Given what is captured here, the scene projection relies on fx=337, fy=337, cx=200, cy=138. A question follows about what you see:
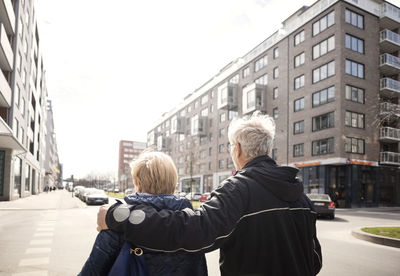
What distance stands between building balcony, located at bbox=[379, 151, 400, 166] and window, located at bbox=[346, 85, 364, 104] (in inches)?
219

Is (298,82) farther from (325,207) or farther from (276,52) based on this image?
(325,207)

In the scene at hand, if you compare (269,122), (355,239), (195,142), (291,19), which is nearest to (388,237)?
(355,239)

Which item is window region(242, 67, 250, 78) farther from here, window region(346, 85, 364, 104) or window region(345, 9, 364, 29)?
window region(346, 85, 364, 104)

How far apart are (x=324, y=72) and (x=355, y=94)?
3.47m

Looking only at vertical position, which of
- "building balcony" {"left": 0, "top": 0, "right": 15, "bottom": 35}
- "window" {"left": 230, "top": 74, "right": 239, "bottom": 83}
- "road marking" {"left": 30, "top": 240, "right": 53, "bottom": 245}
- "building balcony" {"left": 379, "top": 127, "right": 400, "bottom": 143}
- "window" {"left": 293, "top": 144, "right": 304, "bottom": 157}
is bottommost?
"road marking" {"left": 30, "top": 240, "right": 53, "bottom": 245}

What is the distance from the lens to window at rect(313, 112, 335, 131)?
3045 cm

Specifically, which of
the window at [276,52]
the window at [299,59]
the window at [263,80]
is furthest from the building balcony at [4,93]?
the window at [276,52]

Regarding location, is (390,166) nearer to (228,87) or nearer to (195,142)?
(228,87)

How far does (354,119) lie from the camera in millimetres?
30562

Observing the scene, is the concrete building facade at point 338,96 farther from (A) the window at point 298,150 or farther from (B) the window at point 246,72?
(B) the window at point 246,72

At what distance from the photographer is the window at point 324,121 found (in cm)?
3045

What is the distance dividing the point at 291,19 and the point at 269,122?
3975 cm

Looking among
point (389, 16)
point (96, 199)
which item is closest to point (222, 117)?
point (389, 16)

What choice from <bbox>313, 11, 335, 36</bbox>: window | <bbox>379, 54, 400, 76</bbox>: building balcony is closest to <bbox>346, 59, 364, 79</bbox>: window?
<bbox>379, 54, 400, 76</bbox>: building balcony
